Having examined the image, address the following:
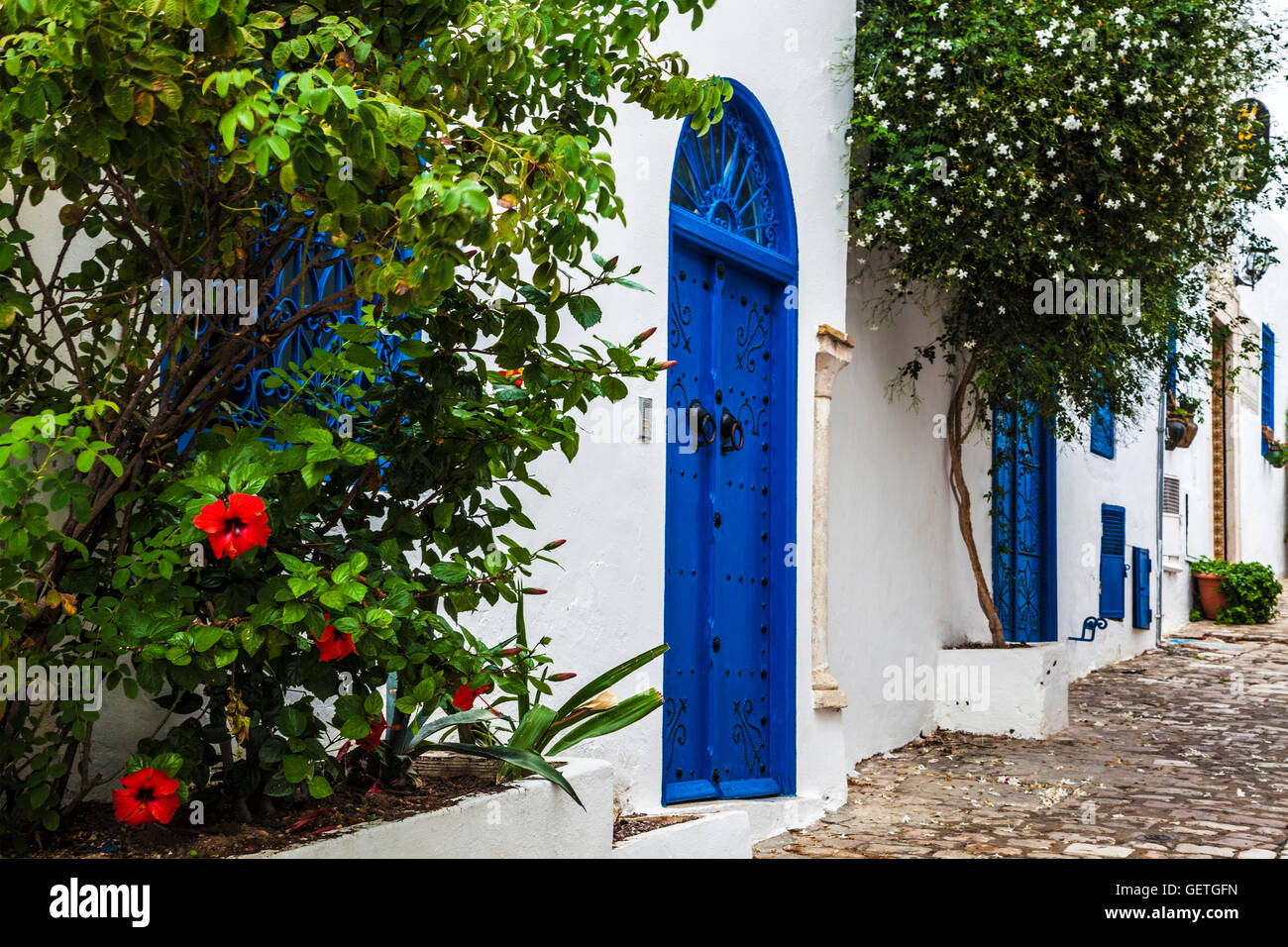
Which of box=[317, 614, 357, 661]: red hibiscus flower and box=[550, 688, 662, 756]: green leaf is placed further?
box=[550, 688, 662, 756]: green leaf

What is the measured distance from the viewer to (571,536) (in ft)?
14.9

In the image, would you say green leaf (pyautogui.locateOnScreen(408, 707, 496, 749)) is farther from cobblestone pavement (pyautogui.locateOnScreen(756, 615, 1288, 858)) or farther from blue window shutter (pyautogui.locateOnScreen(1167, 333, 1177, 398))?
blue window shutter (pyautogui.locateOnScreen(1167, 333, 1177, 398))

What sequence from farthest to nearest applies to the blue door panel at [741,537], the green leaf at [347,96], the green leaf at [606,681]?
the blue door panel at [741,537] → the green leaf at [606,681] → the green leaf at [347,96]

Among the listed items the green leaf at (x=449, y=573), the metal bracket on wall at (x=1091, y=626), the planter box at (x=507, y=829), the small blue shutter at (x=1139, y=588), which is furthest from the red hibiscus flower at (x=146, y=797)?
the small blue shutter at (x=1139, y=588)

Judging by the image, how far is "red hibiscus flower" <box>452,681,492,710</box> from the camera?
2621 mm

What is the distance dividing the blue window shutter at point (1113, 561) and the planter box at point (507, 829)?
934cm

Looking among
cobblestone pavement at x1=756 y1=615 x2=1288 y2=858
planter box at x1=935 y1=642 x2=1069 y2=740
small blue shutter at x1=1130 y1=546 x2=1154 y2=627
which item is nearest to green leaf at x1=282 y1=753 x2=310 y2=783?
cobblestone pavement at x1=756 y1=615 x2=1288 y2=858

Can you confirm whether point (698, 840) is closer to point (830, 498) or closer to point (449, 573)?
point (449, 573)

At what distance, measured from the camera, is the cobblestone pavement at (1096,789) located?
202 inches

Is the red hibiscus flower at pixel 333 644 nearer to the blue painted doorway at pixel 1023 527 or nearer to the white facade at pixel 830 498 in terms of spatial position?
the white facade at pixel 830 498

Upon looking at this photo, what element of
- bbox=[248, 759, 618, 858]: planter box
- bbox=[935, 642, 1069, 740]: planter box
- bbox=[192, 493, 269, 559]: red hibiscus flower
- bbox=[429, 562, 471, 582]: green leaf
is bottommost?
bbox=[935, 642, 1069, 740]: planter box

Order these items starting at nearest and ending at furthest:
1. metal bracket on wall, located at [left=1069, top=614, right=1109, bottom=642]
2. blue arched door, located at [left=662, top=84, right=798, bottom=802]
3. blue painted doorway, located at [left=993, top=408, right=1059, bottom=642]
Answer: blue arched door, located at [left=662, top=84, right=798, bottom=802], blue painted doorway, located at [left=993, top=408, right=1059, bottom=642], metal bracket on wall, located at [left=1069, top=614, right=1109, bottom=642]

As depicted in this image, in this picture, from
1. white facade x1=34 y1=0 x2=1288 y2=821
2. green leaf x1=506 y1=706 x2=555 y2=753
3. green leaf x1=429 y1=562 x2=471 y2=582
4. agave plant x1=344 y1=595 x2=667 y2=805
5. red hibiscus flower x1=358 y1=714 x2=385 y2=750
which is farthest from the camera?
white facade x1=34 y1=0 x2=1288 y2=821
